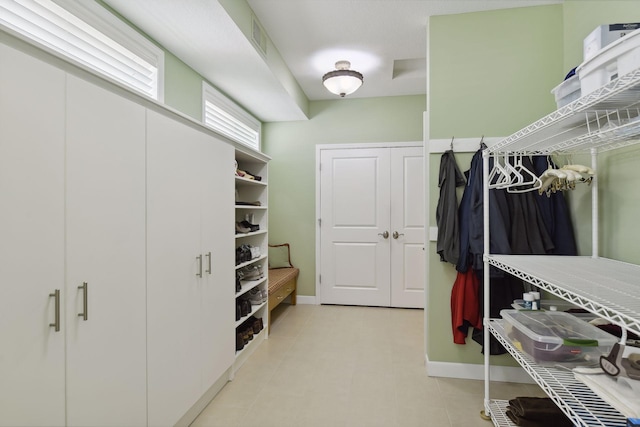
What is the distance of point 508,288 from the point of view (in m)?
2.17

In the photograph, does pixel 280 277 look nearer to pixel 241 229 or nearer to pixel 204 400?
pixel 241 229

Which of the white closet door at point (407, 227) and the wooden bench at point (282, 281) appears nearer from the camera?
the wooden bench at point (282, 281)

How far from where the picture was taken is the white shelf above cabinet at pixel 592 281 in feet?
2.92

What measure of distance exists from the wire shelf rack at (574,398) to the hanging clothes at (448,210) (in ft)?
2.86

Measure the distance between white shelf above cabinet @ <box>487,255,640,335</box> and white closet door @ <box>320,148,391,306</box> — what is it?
7.44ft

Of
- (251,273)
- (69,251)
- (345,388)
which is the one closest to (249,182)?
(251,273)

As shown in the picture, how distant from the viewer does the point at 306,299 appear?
4.20m

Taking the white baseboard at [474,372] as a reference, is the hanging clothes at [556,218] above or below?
above

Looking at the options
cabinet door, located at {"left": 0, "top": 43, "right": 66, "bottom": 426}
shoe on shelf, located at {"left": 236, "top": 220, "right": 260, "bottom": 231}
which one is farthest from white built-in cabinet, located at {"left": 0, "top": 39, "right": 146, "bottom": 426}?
shoe on shelf, located at {"left": 236, "top": 220, "right": 260, "bottom": 231}

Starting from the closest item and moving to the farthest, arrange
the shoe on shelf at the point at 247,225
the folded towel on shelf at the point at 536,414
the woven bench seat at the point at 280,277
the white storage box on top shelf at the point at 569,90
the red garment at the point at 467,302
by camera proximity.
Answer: the white storage box on top shelf at the point at 569,90 < the folded towel on shelf at the point at 536,414 < the red garment at the point at 467,302 < the shoe on shelf at the point at 247,225 < the woven bench seat at the point at 280,277

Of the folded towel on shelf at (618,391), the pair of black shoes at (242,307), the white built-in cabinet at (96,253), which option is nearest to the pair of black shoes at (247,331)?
the pair of black shoes at (242,307)

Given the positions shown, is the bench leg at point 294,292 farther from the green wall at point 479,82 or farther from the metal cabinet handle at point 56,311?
the metal cabinet handle at point 56,311

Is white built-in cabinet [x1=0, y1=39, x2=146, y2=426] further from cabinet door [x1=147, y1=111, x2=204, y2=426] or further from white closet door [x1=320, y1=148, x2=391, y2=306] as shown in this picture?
white closet door [x1=320, y1=148, x2=391, y2=306]

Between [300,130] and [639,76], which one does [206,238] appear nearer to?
[639,76]
